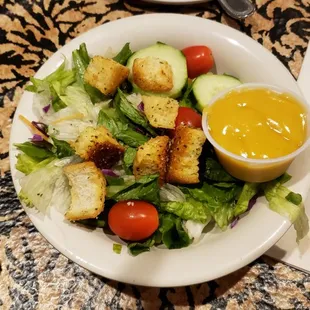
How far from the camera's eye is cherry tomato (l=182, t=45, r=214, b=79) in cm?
183

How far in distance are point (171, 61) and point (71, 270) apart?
0.86m

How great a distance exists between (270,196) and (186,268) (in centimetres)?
37

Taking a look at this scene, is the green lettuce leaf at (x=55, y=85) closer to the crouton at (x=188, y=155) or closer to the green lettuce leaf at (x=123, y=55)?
the green lettuce leaf at (x=123, y=55)

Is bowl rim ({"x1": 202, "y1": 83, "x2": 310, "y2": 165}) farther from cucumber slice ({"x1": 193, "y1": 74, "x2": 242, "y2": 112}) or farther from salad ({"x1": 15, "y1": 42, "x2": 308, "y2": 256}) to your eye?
cucumber slice ({"x1": 193, "y1": 74, "x2": 242, "y2": 112})

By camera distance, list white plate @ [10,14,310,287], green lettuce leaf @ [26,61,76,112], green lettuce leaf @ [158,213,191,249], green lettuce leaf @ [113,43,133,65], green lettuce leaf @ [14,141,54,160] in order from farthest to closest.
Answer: green lettuce leaf @ [113,43,133,65] → green lettuce leaf @ [26,61,76,112] → green lettuce leaf @ [14,141,54,160] → green lettuce leaf @ [158,213,191,249] → white plate @ [10,14,310,287]

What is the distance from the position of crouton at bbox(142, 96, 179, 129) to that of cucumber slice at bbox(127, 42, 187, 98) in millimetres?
140

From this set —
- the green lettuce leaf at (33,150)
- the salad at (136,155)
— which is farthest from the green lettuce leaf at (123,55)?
the green lettuce leaf at (33,150)

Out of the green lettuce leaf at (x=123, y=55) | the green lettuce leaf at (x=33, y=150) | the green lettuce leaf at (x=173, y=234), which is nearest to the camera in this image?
the green lettuce leaf at (x=173, y=234)

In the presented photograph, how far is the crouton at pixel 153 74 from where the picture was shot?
5.65 feet

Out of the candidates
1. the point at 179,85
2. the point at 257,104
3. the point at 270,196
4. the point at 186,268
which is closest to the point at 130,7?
the point at 179,85

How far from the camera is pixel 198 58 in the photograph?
1.83 metres

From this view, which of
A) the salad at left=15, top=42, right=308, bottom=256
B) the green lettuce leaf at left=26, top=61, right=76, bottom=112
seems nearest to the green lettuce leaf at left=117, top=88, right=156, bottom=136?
the salad at left=15, top=42, right=308, bottom=256

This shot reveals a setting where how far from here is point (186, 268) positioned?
144 centimetres

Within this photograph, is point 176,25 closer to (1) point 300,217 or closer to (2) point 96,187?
(2) point 96,187
